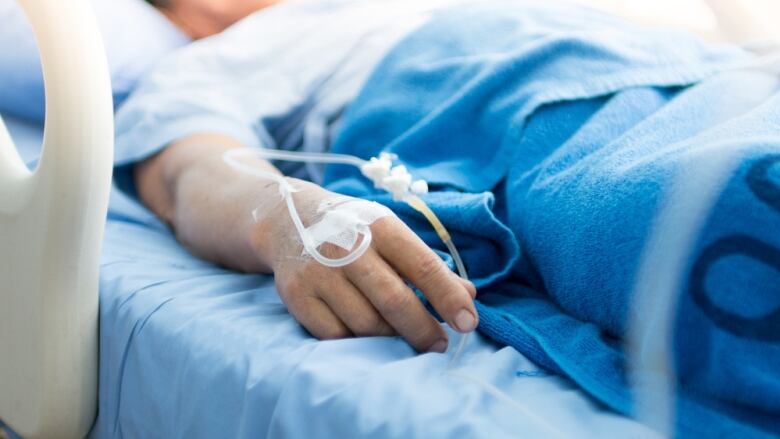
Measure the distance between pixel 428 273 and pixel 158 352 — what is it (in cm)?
28

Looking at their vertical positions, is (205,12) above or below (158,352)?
above

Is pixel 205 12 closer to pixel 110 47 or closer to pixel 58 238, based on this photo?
pixel 110 47

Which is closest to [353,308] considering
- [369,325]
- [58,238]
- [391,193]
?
[369,325]

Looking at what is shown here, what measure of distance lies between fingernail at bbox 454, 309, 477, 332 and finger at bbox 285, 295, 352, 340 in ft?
0.35

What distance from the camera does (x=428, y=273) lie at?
0.70 m

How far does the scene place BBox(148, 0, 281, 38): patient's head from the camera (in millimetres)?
1479

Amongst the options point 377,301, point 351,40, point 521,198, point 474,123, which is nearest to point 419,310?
point 377,301

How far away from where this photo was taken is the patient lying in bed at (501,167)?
58cm

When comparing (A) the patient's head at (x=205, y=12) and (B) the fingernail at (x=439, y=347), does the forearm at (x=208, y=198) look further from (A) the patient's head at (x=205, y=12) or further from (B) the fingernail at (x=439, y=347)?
(A) the patient's head at (x=205, y=12)

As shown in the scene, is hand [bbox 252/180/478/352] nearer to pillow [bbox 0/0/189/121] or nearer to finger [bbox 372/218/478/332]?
finger [bbox 372/218/478/332]

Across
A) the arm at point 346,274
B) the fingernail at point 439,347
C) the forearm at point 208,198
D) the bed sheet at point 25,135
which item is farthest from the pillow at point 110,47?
the fingernail at point 439,347

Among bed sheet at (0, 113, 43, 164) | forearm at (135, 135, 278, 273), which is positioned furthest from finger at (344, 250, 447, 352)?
bed sheet at (0, 113, 43, 164)

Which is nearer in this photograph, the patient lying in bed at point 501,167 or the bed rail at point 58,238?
the patient lying in bed at point 501,167

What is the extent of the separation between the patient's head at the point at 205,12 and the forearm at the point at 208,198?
441mm
